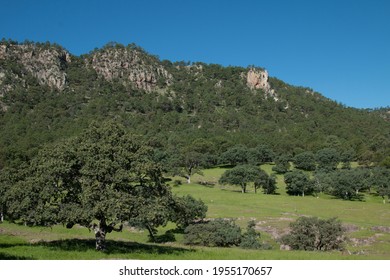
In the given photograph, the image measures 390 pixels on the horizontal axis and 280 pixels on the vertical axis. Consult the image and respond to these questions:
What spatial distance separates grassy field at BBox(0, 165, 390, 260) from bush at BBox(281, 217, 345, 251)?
2362 mm

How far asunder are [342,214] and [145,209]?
2423 inches

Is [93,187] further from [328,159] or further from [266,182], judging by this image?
[328,159]

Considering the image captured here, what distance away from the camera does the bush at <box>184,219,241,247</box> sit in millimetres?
44000

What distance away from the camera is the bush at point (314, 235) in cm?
3988

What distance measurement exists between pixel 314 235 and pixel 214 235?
39.2 ft

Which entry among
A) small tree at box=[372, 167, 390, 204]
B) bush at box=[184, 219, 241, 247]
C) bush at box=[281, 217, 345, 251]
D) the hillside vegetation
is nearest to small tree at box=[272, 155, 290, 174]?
the hillside vegetation

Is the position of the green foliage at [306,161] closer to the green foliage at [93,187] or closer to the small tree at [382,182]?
the small tree at [382,182]

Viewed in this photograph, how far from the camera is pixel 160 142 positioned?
160 meters

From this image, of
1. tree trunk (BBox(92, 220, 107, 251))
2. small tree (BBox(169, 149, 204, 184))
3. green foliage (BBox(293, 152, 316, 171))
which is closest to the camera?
tree trunk (BBox(92, 220, 107, 251))

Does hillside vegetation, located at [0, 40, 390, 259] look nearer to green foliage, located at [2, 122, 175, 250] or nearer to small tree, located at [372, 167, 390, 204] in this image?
green foliage, located at [2, 122, 175, 250]

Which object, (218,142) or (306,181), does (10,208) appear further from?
(218,142)

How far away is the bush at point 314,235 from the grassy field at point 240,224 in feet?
7.75

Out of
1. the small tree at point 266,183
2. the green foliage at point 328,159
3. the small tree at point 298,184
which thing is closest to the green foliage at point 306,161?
the green foliage at point 328,159

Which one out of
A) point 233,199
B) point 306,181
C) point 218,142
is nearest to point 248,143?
point 218,142
